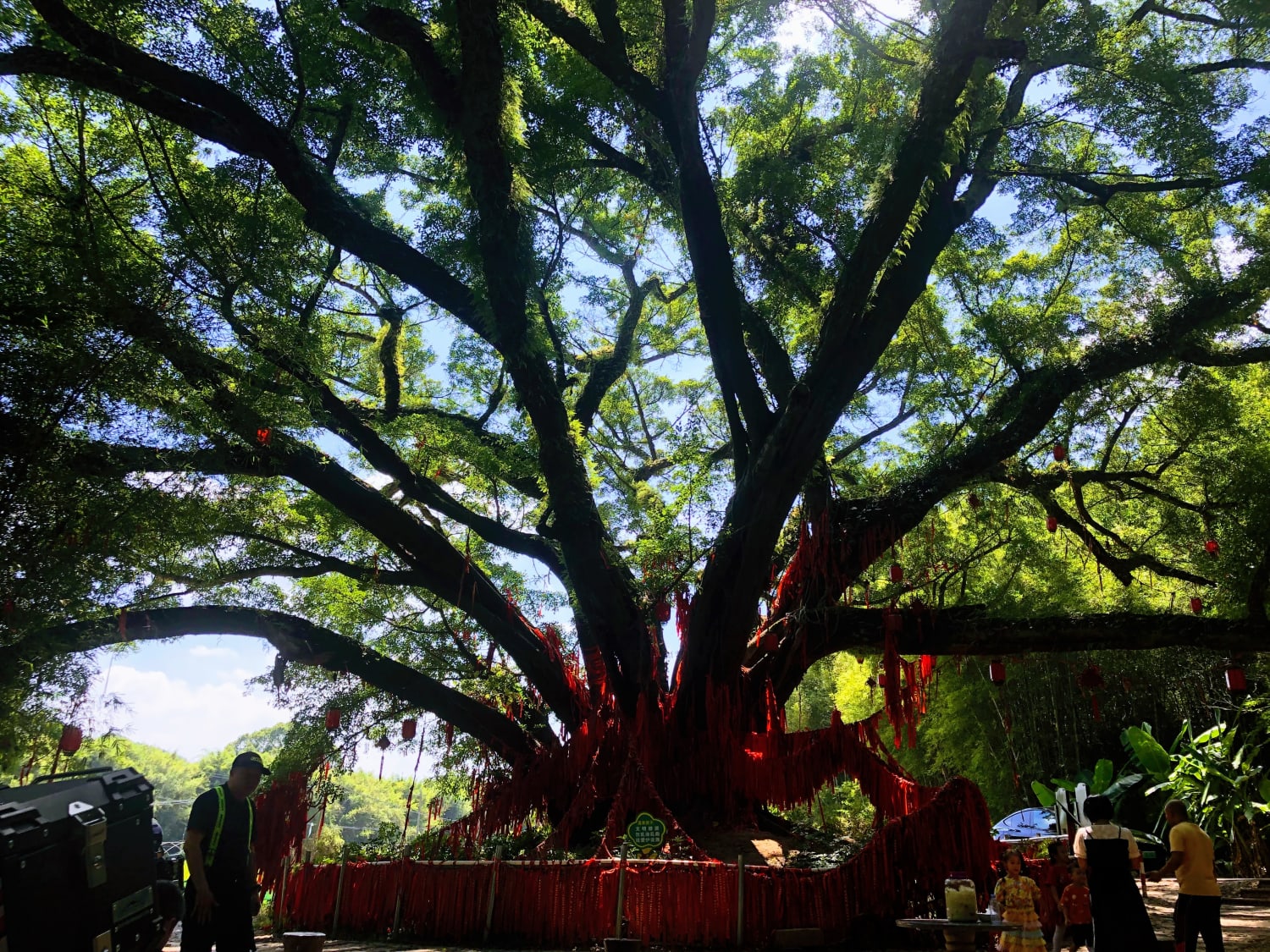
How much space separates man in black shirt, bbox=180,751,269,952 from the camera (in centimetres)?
311

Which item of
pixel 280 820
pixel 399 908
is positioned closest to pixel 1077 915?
pixel 399 908

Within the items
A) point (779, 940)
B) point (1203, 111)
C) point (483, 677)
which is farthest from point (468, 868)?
point (1203, 111)

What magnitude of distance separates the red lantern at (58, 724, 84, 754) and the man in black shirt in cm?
487

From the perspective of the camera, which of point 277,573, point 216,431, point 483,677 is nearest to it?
point 216,431

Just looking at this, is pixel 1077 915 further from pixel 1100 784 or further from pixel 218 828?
pixel 1100 784

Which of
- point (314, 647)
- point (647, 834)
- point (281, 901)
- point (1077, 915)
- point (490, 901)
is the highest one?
point (314, 647)

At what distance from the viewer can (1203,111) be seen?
7.14 m

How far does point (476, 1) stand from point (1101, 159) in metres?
6.94

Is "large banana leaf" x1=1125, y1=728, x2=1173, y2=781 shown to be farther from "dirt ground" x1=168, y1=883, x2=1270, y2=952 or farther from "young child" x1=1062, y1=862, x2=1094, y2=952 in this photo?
"young child" x1=1062, y1=862, x2=1094, y2=952

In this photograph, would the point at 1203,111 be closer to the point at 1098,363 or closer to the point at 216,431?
the point at 1098,363

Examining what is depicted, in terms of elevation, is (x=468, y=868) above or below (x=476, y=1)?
below

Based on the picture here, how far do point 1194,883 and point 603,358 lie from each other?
834cm

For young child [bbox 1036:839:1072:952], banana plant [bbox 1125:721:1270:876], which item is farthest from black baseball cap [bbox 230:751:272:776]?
banana plant [bbox 1125:721:1270:876]

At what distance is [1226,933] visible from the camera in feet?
19.8
